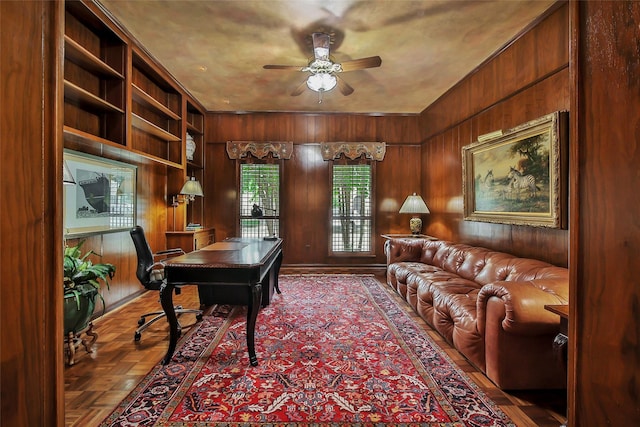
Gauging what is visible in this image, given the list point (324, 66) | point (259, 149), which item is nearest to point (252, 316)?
point (324, 66)

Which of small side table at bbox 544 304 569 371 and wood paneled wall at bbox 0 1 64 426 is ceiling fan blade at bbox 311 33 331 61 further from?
small side table at bbox 544 304 569 371

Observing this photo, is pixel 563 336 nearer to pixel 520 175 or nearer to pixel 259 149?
pixel 520 175

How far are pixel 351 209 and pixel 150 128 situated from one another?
140 inches

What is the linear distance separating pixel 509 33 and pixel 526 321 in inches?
111

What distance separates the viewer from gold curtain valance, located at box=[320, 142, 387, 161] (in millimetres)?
5738

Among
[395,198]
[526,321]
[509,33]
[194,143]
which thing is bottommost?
[526,321]

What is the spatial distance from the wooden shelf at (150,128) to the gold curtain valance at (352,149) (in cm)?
253

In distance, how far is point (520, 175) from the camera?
9.94 feet

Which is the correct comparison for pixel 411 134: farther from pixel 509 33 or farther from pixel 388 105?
pixel 509 33

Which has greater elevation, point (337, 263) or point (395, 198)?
point (395, 198)

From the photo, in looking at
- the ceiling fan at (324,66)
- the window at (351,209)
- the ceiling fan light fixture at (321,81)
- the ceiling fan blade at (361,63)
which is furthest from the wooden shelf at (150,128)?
the window at (351,209)

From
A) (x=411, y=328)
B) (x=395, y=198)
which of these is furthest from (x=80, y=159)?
(x=395, y=198)

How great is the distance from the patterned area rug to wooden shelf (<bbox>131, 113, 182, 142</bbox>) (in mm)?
2474

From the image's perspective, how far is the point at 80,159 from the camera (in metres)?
2.97
